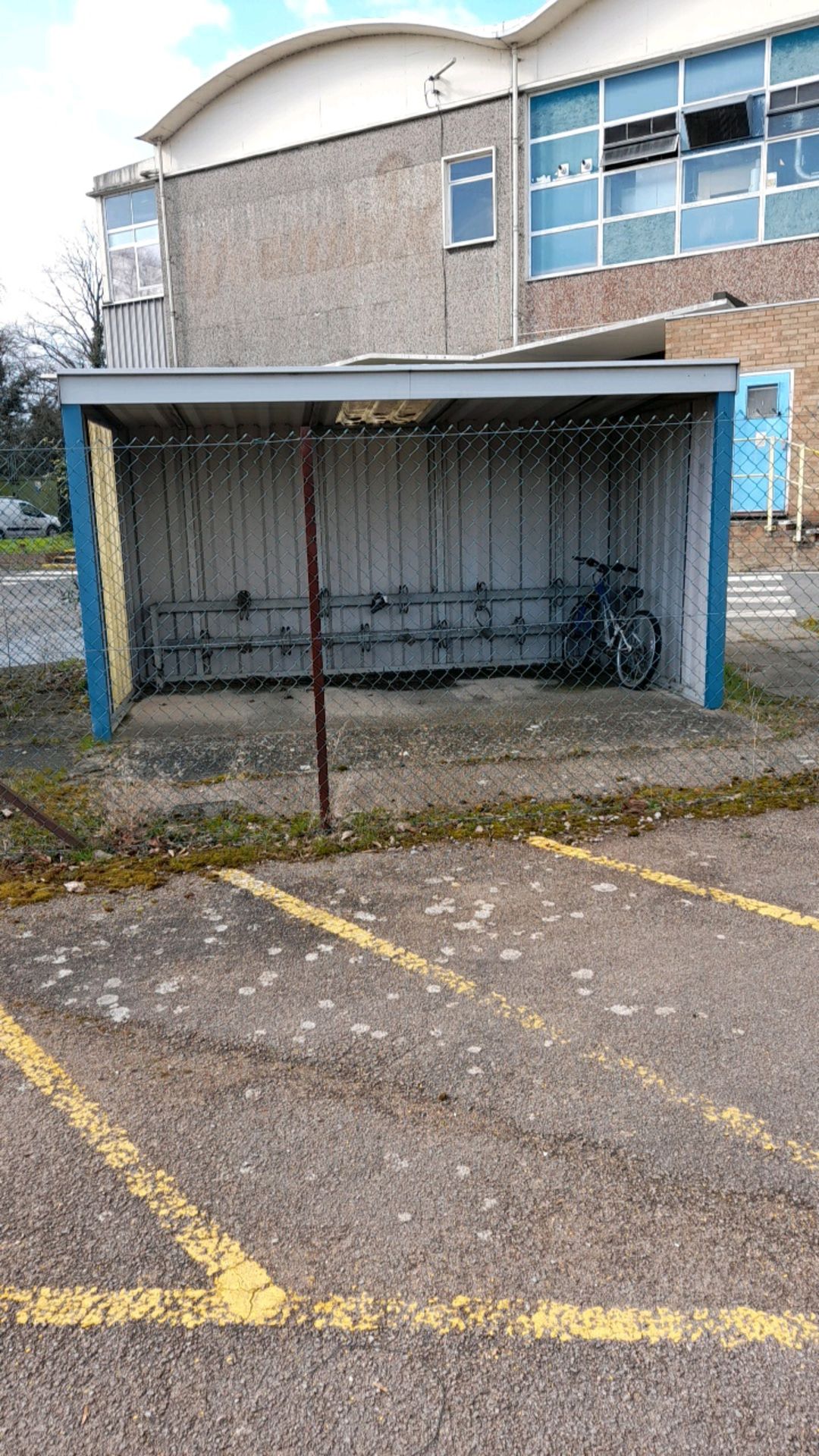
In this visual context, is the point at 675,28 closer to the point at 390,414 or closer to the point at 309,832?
the point at 390,414

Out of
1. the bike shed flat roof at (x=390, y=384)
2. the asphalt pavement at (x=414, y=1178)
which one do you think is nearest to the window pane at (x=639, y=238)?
the bike shed flat roof at (x=390, y=384)

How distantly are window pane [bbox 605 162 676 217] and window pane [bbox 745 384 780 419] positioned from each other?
164 inches

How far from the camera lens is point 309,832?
18.2 ft

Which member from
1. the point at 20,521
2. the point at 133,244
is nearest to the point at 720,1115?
the point at 20,521

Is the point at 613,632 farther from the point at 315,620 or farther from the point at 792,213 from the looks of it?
the point at 792,213

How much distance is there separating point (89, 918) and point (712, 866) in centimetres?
298

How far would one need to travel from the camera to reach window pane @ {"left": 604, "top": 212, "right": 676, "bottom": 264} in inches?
666

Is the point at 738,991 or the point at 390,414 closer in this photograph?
the point at 738,991

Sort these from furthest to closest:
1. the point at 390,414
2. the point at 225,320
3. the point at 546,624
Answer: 1. the point at 225,320
2. the point at 546,624
3. the point at 390,414

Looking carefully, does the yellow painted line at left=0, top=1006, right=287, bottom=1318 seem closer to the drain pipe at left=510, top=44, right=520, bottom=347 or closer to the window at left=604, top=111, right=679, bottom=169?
the drain pipe at left=510, top=44, right=520, bottom=347

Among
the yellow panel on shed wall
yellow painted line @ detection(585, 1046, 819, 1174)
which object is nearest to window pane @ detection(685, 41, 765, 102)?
the yellow panel on shed wall

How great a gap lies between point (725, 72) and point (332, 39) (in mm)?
7248

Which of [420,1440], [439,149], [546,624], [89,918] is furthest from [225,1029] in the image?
[439,149]

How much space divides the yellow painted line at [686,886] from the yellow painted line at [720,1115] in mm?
1406
